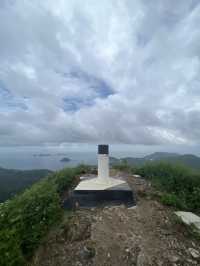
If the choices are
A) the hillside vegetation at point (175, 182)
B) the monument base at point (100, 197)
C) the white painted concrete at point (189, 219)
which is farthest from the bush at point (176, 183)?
the monument base at point (100, 197)

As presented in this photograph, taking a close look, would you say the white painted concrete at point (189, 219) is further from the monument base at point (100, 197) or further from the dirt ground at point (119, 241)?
the monument base at point (100, 197)

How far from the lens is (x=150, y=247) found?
121 inches

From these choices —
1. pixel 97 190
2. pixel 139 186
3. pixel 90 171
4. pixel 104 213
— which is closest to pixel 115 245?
pixel 104 213

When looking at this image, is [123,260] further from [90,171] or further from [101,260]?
[90,171]

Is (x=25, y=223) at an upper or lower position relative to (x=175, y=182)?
lower

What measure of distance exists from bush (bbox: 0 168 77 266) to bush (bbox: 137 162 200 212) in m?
2.71

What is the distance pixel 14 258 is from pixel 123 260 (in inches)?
61.7

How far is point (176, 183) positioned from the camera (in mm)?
6027

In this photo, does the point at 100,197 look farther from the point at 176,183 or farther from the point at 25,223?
the point at 176,183

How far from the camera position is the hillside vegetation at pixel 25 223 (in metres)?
2.70

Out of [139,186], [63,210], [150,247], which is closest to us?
[150,247]

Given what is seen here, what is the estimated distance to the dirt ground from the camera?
9.42ft

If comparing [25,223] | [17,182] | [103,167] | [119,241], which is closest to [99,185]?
[103,167]

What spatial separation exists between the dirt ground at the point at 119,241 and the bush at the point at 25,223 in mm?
245
